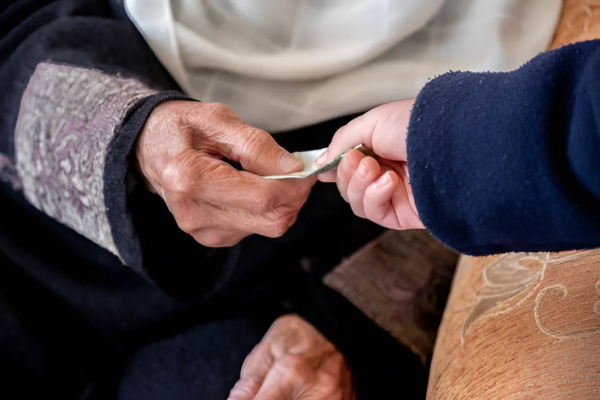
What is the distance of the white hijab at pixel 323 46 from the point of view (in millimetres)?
528

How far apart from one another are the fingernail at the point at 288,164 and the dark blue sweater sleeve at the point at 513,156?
0.37 ft

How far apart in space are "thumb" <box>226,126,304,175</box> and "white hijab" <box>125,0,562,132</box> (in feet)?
0.46

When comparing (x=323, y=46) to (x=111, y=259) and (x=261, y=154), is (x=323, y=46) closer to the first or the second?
(x=261, y=154)

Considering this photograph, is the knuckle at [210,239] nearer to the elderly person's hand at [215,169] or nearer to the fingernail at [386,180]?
the elderly person's hand at [215,169]

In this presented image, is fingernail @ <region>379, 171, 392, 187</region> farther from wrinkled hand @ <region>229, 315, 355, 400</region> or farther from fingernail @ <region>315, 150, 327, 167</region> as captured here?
wrinkled hand @ <region>229, 315, 355, 400</region>

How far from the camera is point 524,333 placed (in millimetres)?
420

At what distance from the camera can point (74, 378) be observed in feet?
1.99

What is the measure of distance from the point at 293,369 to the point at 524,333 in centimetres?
27

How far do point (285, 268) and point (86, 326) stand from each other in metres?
0.27

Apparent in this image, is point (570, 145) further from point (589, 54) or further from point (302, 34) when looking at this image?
point (302, 34)

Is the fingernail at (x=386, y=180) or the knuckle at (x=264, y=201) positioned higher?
the fingernail at (x=386, y=180)

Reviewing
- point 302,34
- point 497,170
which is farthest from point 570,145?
point 302,34

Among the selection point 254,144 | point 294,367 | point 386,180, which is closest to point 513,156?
point 386,180

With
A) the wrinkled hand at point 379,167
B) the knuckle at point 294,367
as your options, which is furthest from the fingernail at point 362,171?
the knuckle at point 294,367
